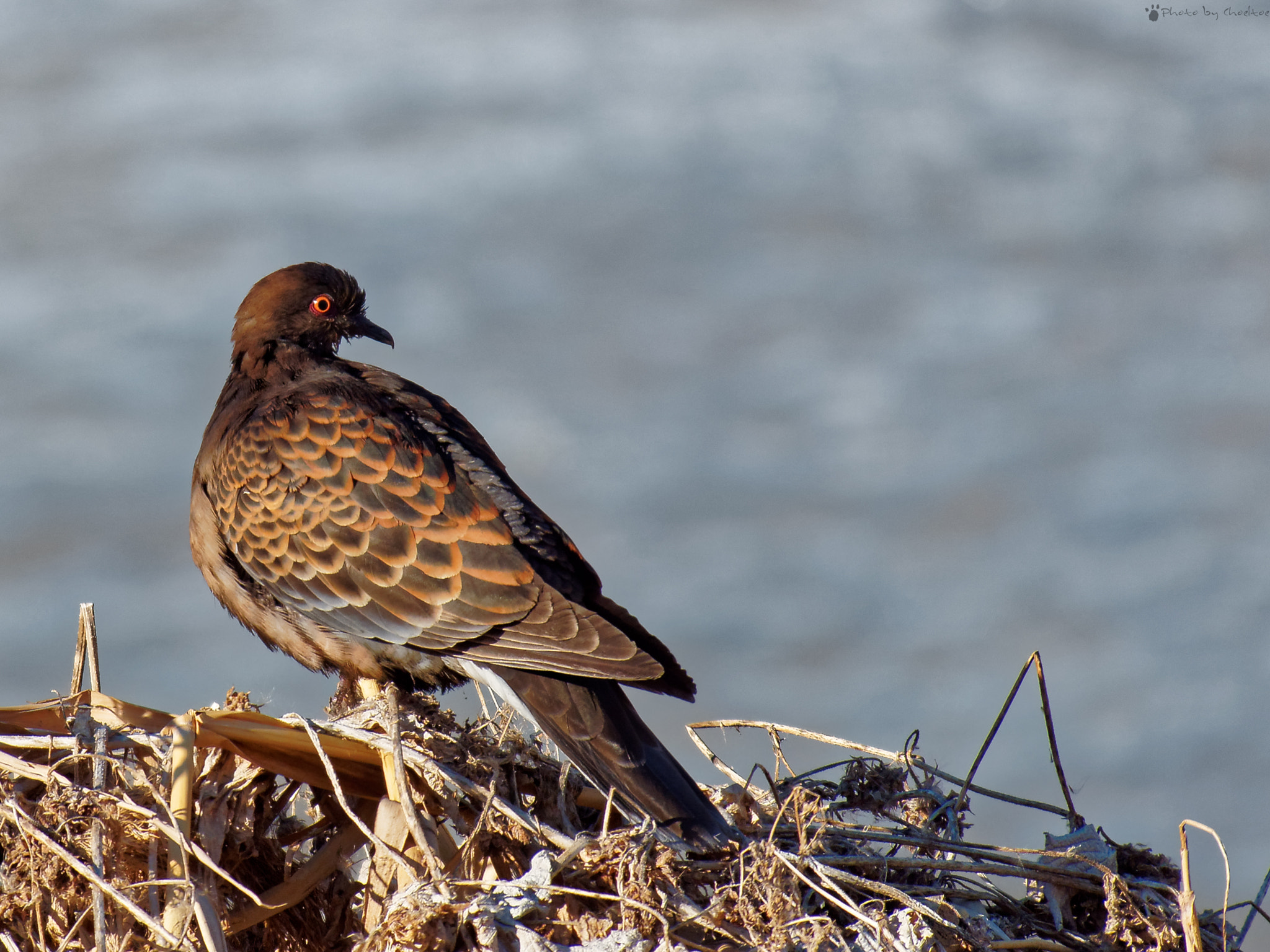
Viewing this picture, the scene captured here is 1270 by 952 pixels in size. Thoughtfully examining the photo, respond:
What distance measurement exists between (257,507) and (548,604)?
1057 mm

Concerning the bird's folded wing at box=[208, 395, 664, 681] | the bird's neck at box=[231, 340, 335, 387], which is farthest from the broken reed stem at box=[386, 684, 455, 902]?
the bird's neck at box=[231, 340, 335, 387]

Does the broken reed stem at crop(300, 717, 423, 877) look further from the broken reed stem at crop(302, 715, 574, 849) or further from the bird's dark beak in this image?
the bird's dark beak

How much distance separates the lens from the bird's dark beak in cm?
508

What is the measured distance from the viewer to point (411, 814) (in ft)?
8.30

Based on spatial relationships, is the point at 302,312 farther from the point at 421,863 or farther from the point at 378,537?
the point at 421,863

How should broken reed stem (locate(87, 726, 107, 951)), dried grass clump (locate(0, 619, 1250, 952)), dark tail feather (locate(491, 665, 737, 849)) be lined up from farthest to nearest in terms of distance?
dark tail feather (locate(491, 665, 737, 849)) → dried grass clump (locate(0, 619, 1250, 952)) → broken reed stem (locate(87, 726, 107, 951))

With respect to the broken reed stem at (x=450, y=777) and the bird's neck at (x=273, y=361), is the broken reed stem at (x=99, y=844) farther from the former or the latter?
the bird's neck at (x=273, y=361)

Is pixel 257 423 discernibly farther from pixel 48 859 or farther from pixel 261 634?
pixel 48 859

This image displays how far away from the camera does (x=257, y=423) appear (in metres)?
4.35

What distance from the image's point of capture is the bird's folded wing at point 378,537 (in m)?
3.75

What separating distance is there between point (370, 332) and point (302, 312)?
11.1 inches

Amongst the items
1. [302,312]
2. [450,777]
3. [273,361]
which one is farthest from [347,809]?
[302,312]

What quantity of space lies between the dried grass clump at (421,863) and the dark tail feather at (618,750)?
9 centimetres

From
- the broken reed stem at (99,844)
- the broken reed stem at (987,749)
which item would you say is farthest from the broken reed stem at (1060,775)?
the broken reed stem at (99,844)
